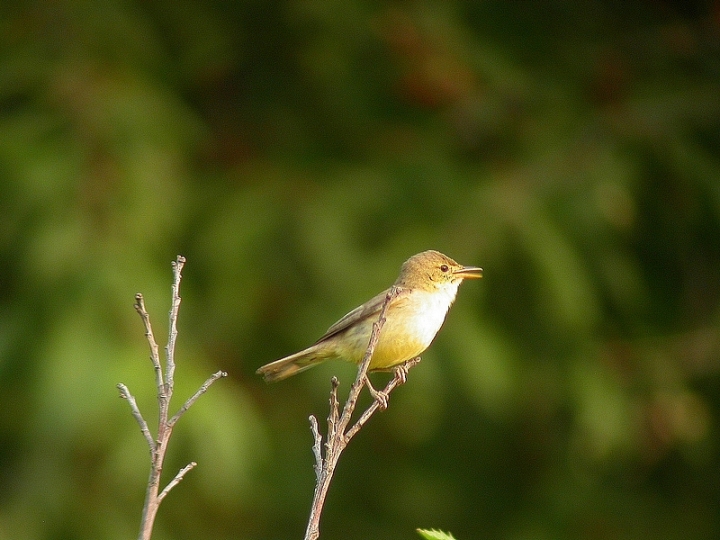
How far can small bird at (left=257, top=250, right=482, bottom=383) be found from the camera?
4551 mm

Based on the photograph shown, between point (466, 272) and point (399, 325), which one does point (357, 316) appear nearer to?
point (399, 325)

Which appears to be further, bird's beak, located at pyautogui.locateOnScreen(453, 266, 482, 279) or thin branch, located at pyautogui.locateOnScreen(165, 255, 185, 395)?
bird's beak, located at pyautogui.locateOnScreen(453, 266, 482, 279)

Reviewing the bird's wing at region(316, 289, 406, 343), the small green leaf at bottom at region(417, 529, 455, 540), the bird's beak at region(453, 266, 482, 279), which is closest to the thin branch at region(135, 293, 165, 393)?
the small green leaf at bottom at region(417, 529, 455, 540)

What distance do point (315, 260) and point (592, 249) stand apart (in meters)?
2.39

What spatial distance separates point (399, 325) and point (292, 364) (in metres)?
0.52

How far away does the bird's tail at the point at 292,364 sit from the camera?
4.57 metres

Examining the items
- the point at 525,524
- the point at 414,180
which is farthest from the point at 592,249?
the point at 525,524

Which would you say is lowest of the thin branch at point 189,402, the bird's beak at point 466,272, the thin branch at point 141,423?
the thin branch at point 141,423

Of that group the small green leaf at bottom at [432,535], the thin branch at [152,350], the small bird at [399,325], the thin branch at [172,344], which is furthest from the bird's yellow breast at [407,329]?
the small green leaf at bottom at [432,535]

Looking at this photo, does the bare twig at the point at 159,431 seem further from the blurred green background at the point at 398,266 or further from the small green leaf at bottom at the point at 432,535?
the blurred green background at the point at 398,266

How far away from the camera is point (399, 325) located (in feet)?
15.1

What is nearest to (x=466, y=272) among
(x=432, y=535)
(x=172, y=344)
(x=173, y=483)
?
(x=172, y=344)

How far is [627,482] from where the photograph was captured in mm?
11516

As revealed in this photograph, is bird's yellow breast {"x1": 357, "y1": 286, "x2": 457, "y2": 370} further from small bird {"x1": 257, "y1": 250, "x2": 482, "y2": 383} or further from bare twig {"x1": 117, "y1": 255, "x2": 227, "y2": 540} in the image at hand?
bare twig {"x1": 117, "y1": 255, "x2": 227, "y2": 540}
